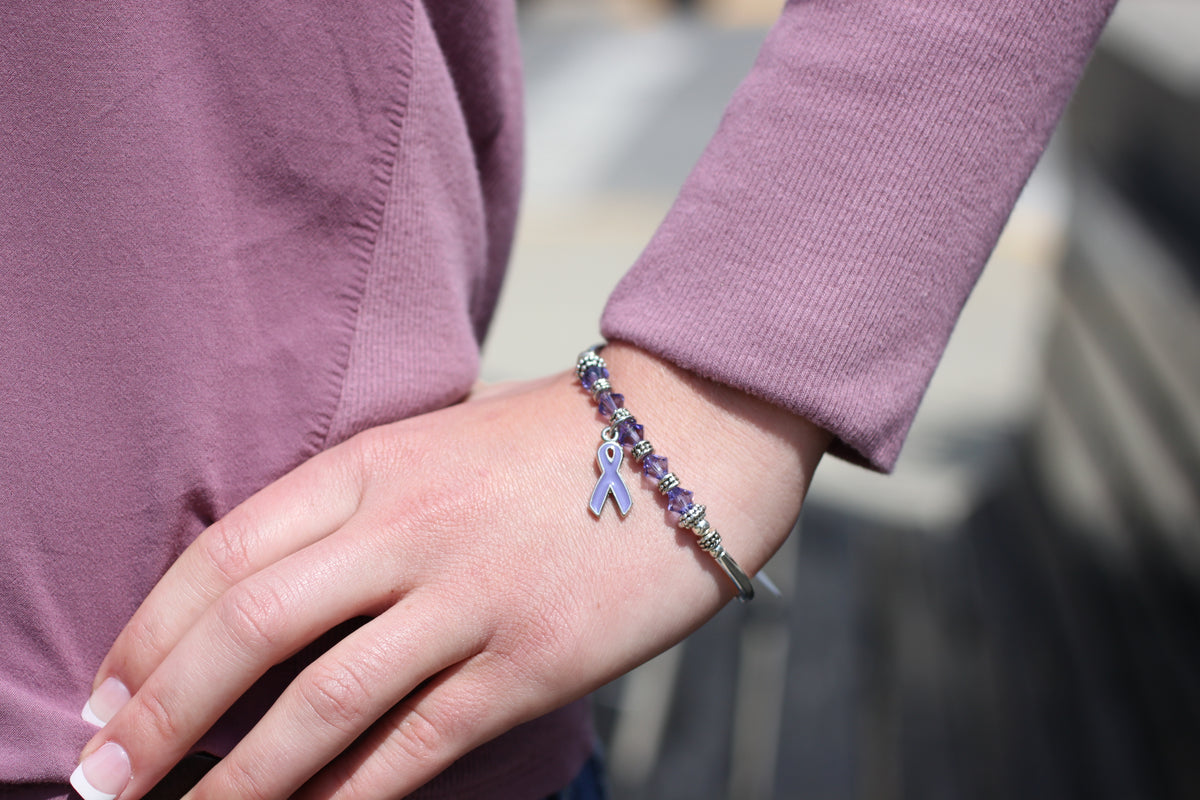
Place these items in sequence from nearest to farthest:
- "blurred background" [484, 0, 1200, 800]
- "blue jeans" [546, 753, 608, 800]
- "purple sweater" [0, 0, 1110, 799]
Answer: "purple sweater" [0, 0, 1110, 799] < "blue jeans" [546, 753, 608, 800] < "blurred background" [484, 0, 1200, 800]

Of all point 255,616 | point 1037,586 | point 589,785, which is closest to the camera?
point 255,616

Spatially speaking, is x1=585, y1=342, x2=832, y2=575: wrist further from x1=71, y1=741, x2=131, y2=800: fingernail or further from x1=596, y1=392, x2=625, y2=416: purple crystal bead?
x1=71, y1=741, x2=131, y2=800: fingernail

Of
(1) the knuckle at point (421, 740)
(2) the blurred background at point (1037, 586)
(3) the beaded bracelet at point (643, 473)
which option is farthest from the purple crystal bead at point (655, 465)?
(2) the blurred background at point (1037, 586)

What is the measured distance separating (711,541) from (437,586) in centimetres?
19

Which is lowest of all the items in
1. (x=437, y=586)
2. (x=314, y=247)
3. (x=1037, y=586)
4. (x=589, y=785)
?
(x=1037, y=586)

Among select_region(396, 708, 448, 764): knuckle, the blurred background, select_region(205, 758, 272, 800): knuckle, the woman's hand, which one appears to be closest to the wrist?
the woman's hand

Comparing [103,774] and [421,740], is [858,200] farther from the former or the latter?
[103,774]

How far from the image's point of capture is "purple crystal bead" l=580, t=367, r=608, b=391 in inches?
29.9

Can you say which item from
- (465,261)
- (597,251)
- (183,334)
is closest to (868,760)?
(465,261)

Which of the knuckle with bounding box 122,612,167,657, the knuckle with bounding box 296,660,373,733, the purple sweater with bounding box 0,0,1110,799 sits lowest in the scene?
the knuckle with bounding box 296,660,373,733

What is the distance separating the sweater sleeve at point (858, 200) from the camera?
2.32 ft

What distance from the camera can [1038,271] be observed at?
5285 millimetres

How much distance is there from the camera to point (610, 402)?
2.44 feet

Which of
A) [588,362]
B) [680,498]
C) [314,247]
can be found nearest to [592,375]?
[588,362]
